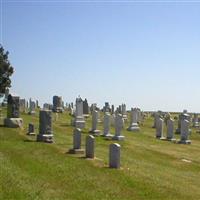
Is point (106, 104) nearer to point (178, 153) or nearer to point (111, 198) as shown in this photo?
point (178, 153)

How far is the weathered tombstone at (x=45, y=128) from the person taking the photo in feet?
76.1

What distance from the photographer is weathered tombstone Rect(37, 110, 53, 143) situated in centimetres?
2320

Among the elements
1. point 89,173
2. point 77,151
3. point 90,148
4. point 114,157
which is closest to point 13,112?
point 77,151

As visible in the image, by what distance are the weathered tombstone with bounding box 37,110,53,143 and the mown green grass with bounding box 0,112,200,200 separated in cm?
48

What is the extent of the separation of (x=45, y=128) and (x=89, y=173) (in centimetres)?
844

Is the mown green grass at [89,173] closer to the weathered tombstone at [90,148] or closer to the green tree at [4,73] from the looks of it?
→ the weathered tombstone at [90,148]

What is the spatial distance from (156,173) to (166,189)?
279 cm

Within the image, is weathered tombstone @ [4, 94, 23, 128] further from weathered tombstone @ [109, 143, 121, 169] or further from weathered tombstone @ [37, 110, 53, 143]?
weathered tombstone @ [109, 143, 121, 169]

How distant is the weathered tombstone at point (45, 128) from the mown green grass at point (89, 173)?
48 centimetres

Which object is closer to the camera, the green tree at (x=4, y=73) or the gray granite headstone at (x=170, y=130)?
the gray granite headstone at (x=170, y=130)

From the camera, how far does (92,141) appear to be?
1903cm

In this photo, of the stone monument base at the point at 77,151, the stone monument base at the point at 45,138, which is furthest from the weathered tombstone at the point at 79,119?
the stone monument base at the point at 77,151

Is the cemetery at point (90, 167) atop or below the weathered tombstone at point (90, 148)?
below

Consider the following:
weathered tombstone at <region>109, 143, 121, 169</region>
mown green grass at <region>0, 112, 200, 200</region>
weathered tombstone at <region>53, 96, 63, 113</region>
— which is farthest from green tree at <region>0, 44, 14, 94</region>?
weathered tombstone at <region>109, 143, 121, 169</region>
